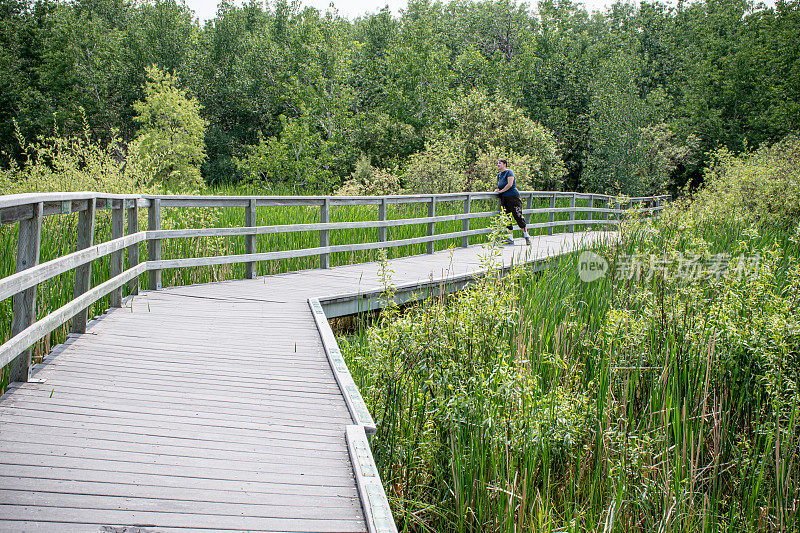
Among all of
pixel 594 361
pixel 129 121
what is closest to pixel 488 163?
pixel 594 361

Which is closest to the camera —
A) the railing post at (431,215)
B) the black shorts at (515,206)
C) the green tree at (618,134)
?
the railing post at (431,215)

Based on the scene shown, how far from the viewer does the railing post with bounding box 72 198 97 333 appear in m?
5.30

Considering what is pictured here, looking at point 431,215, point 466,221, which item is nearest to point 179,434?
point 431,215

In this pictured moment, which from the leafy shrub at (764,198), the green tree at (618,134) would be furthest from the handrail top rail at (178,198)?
the green tree at (618,134)

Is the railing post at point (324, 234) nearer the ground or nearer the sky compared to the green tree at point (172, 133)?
nearer the ground

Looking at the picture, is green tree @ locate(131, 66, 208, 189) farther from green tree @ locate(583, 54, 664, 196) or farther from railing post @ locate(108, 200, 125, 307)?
railing post @ locate(108, 200, 125, 307)

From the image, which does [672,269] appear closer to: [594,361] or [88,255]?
[594,361]

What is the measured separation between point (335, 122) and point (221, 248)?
997 inches

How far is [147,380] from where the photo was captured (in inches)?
172

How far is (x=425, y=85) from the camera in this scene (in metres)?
35.8

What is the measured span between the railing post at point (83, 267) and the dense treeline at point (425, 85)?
848 inches

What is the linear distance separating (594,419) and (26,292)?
3.66m

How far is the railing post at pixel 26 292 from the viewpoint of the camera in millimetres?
3979

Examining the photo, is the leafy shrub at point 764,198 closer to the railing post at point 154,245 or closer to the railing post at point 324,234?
the railing post at point 324,234
